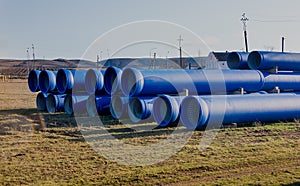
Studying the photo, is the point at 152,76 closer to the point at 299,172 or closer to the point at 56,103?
the point at 56,103

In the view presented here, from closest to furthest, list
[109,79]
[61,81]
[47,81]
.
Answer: [109,79] → [61,81] → [47,81]

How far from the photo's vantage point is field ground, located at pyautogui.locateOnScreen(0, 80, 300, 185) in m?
5.79

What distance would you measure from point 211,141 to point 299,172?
266 centimetres

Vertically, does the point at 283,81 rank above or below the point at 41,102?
above

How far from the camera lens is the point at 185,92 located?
11.1 m

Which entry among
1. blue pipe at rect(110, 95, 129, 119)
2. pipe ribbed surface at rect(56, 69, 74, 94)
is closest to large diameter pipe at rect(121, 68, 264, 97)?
blue pipe at rect(110, 95, 129, 119)

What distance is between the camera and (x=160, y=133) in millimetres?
9523

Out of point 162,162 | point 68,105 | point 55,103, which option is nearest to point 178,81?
point 68,105

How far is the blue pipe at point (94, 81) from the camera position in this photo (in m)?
12.9

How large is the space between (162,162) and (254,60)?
8194mm

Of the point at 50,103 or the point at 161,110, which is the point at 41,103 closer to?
the point at 50,103

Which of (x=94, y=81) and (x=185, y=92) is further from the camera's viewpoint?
(x=94, y=81)

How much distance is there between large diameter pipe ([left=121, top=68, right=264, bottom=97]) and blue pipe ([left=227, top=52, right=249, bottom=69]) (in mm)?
2069

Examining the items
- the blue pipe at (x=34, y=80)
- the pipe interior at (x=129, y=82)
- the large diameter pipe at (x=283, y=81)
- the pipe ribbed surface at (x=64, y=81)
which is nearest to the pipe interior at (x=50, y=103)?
the pipe ribbed surface at (x=64, y=81)
